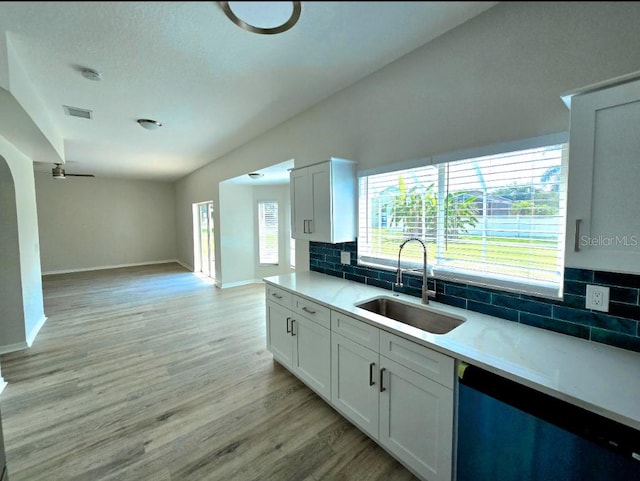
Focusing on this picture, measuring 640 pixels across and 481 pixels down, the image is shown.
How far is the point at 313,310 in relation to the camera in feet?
7.30

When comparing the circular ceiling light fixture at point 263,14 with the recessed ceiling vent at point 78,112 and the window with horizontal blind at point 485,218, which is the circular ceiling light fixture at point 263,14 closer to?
the window with horizontal blind at point 485,218

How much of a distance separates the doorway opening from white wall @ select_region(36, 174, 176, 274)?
83.1 inches

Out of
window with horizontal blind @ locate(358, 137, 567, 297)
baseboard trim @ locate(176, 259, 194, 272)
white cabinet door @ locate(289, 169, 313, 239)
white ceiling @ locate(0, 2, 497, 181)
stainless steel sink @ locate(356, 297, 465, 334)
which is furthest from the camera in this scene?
baseboard trim @ locate(176, 259, 194, 272)

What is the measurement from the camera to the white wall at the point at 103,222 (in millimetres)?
7238

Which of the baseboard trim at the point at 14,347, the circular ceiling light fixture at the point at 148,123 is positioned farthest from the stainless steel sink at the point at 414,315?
the baseboard trim at the point at 14,347

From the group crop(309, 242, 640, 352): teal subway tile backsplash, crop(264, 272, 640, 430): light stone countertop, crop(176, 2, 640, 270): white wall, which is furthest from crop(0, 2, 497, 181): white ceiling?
crop(309, 242, 640, 352): teal subway tile backsplash

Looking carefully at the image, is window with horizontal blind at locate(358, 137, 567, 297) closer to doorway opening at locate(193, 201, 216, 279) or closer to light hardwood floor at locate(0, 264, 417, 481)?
light hardwood floor at locate(0, 264, 417, 481)

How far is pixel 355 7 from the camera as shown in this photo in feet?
1.24

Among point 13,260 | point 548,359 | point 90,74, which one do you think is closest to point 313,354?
point 548,359

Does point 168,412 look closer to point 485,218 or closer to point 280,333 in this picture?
point 280,333

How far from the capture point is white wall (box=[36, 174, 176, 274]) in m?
7.24

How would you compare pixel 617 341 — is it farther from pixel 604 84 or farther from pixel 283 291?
pixel 283 291

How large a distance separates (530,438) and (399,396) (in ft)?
2.06

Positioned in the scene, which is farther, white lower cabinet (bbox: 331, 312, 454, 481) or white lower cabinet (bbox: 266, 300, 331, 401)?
white lower cabinet (bbox: 266, 300, 331, 401)
